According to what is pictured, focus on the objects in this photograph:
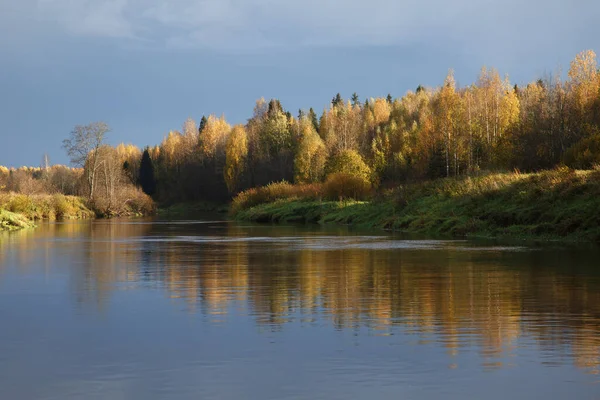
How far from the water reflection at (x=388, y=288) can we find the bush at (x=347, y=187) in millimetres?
34954

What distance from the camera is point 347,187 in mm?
62344

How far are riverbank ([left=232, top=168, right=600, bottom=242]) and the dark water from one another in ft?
32.4

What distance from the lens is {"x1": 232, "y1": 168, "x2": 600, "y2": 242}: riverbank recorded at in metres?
29.2

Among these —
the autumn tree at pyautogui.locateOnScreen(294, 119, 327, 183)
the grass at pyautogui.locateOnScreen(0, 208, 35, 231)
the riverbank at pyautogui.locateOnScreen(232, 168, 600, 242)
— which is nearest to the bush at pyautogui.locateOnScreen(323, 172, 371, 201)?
the riverbank at pyautogui.locateOnScreen(232, 168, 600, 242)

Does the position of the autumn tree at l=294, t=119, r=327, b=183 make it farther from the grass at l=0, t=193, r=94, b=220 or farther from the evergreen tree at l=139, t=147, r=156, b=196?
the evergreen tree at l=139, t=147, r=156, b=196

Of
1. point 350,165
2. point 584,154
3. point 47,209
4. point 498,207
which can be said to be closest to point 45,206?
point 47,209

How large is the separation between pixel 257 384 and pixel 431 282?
881 cm

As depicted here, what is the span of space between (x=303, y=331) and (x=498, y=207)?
26629 millimetres

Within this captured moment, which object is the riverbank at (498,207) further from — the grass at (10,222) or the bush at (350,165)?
the grass at (10,222)

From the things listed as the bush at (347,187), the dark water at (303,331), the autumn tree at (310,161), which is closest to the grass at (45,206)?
the bush at (347,187)

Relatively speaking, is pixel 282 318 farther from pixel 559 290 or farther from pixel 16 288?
pixel 16 288

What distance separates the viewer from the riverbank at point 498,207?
29172 mm

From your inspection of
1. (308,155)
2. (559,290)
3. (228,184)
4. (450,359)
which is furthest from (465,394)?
(228,184)

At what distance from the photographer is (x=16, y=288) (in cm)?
1519
